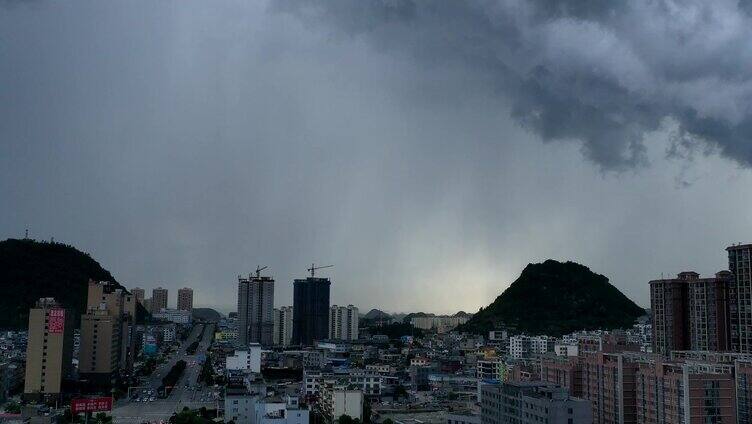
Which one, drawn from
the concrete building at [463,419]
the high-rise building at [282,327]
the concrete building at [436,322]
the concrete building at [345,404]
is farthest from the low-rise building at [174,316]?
the concrete building at [463,419]

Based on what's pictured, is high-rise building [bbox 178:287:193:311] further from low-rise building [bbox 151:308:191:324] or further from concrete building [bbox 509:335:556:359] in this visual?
concrete building [bbox 509:335:556:359]

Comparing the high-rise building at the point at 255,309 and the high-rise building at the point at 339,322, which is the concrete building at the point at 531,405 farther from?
the high-rise building at the point at 339,322

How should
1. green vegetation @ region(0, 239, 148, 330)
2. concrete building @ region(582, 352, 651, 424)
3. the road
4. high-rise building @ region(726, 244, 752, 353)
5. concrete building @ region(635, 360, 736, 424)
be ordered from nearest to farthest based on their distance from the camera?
1. concrete building @ region(635, 360, 736, 424)
2. concrete building @ region(582, 352, 651, 424)
3. the road
4. high-rise building @ region(726, 244, 752, 353)
5. green vegetation @ region(0, 239, 148, 330)

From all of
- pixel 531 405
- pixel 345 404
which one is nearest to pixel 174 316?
pixel 345 404

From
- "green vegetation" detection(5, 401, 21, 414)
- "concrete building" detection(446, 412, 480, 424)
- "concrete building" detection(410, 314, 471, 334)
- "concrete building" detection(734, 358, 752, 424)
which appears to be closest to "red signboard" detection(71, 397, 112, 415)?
"green vegetation" detection(5, 401, 21, 414)

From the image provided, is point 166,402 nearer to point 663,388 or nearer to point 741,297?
point 663,388
